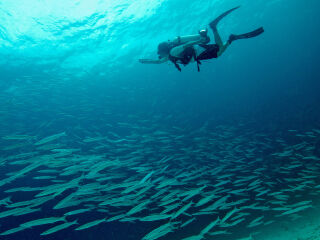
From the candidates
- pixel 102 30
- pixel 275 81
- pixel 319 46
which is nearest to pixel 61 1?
pixel 102 30

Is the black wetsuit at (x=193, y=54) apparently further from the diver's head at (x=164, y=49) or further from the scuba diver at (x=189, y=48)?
the diver's head at (x=164, y=49)

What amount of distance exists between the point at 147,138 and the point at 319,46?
123 feet

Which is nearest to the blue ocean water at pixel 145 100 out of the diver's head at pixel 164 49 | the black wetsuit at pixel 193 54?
the diver's head at pixel 164 49

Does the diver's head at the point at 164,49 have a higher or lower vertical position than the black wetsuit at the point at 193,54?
higher

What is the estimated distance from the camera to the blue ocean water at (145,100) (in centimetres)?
1511

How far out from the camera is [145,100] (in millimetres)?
35188

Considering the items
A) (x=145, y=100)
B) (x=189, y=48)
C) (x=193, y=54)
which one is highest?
(x=145, y=100)

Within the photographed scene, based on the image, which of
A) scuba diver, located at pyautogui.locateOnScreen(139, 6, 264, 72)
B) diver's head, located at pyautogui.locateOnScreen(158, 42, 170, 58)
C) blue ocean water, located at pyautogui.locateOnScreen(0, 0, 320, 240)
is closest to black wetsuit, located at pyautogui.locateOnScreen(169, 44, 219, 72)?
scuba diver, located at pyautogui.locateOnScreen(139, 6, 264, 72)

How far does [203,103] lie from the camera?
39.2 meters

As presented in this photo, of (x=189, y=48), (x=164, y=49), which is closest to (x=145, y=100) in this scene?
(x=164, y=49)

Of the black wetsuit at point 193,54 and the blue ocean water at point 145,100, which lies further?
the blue ocean water at point 145,100

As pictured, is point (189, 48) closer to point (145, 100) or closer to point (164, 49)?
point (164, 49)

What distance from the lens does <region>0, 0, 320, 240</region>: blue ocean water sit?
1511 cm

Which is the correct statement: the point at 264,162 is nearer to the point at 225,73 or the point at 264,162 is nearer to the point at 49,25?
the point at 49,25
